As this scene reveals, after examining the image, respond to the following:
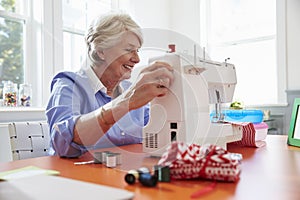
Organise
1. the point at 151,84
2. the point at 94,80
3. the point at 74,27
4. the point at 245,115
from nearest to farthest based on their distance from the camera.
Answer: the point at 151,84 < the point at 94,80 < the point at 245,115 < the point at 74,27

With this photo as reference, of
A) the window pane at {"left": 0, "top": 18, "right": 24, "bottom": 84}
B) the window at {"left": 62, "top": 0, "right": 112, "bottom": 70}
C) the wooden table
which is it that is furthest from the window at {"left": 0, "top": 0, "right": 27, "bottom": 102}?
the wooden table

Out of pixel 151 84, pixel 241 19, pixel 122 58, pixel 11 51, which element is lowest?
pixel 151 84

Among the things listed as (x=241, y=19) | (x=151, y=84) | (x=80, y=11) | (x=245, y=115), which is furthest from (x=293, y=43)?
(x=151, y=84)

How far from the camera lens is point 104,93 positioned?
151cm

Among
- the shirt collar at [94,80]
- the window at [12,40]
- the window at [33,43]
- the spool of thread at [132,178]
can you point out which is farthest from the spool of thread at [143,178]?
the window at [12,40]

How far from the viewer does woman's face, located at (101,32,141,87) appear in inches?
55.9

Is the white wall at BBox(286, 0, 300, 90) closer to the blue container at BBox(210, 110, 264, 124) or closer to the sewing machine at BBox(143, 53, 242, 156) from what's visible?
the blue container at BBox(210, 110, 264, 124)

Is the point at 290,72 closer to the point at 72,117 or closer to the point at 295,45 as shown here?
the point at 295,45

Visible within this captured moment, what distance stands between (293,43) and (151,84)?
2.40 metres

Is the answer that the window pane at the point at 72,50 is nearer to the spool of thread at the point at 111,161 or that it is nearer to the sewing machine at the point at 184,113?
the sewing machine at the point at 184,113

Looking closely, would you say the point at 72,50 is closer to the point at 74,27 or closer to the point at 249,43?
the point at 74,27

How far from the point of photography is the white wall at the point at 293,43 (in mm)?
2949

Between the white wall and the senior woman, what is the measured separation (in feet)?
6.22

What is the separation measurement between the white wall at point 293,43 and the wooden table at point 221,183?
6.39 ft
